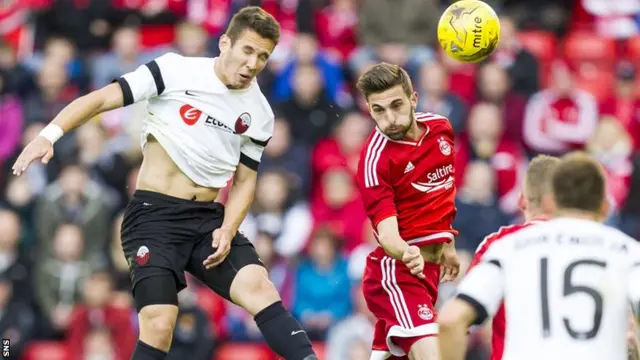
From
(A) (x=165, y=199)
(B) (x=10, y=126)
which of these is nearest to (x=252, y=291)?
(A) (x=165, y=199)

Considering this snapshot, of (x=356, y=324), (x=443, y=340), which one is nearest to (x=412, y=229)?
(x=443, y=340)

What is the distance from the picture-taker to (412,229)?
8555mm

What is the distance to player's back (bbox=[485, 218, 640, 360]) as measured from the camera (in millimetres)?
5914

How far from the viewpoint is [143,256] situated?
8.21 m

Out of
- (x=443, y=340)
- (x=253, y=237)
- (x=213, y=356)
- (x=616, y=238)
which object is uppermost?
(x=616, y=238)

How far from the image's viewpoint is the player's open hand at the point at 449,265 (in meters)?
8.81

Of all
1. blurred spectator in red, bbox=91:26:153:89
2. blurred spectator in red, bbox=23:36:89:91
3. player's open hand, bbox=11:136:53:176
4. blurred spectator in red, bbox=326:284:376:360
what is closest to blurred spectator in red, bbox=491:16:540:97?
blurred spectator in red, bbox=326:284:376:360

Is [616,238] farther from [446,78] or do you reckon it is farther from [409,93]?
[446,78]

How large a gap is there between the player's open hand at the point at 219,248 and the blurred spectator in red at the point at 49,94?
7249mm

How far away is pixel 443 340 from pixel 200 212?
9.19 ft

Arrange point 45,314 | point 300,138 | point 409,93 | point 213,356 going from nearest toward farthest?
point 409,93, point 213,356, point 45,314, point 300,138

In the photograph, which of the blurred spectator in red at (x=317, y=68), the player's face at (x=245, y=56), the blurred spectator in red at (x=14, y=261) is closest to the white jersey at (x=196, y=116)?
the player's face at (x=245, y=56)

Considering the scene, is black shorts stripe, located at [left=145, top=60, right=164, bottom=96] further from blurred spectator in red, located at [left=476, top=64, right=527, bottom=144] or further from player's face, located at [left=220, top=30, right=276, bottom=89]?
blurred spectator in red, located at [left=476, top=64, right=527, bottom=144]

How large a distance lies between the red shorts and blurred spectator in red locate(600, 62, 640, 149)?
22.8ft
